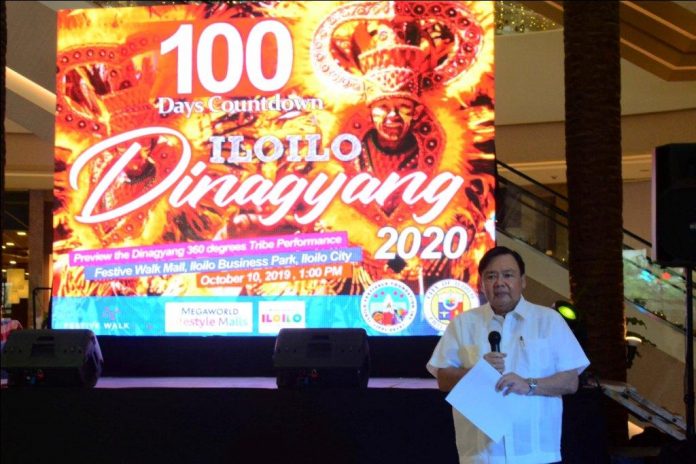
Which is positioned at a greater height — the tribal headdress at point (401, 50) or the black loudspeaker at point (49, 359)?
the tribal headdress at point (401, 50)

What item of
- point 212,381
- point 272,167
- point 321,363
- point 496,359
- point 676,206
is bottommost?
point 212,381

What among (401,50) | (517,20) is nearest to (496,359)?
(401,50)

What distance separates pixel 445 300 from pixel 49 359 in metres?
3.28

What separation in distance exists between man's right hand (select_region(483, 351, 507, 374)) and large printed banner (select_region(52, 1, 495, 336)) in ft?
15.7

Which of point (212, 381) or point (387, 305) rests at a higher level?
point (387, 305)

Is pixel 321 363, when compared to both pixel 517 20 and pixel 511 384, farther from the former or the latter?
pixel 517 20

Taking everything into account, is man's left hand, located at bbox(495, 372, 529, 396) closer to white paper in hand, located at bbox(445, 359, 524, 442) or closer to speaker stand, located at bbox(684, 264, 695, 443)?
white paper in hand, located at bbox(445, 359, 524, 442)

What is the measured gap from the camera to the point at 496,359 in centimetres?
316

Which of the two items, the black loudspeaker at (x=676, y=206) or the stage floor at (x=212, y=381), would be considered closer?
the black loudspeaker at (x=676, y=206)

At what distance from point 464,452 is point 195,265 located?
5178 mm

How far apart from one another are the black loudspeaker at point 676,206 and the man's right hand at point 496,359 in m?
2.32

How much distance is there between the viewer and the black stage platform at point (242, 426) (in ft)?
17.4

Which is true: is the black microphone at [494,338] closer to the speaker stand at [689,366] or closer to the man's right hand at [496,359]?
the man's right hand at [496,359]

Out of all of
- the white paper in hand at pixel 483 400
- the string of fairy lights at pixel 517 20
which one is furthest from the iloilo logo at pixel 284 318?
the string of fairy lights at pixel 517 20
